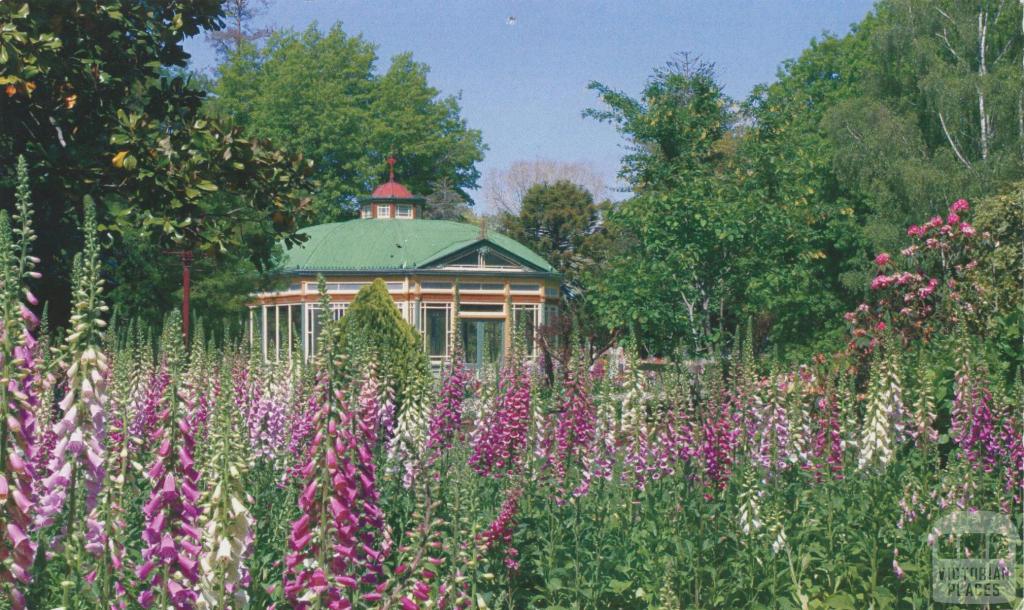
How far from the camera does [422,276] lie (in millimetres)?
40312

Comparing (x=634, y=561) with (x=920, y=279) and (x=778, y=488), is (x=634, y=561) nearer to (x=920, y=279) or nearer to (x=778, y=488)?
(x=778, y=488)

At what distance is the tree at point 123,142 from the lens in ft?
34.1

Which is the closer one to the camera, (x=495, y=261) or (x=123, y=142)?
(x=123, y=142)

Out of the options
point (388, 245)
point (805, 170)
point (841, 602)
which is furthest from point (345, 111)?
point (841, 602)

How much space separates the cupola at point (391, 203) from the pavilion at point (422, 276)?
1382 millimetres

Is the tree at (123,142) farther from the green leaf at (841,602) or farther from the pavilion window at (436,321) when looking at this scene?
the pavilion window at (436,321)

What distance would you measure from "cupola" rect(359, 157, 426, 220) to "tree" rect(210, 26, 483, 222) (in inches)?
96.0

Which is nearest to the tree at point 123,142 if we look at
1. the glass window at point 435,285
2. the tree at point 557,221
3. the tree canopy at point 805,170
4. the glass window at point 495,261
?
the tree canopy at point 805,170

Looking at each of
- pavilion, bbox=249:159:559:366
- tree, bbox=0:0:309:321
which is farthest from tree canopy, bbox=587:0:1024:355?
pavilion, bbox=249:159:559:366

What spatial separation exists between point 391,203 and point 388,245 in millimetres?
3920

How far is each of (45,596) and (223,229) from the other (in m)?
6.81

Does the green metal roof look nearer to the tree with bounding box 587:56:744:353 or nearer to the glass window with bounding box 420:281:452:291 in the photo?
the glass window with bounding box 420:281:452:291

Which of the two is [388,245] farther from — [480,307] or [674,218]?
[674,218]

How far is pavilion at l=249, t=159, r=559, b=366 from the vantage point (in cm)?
4022
